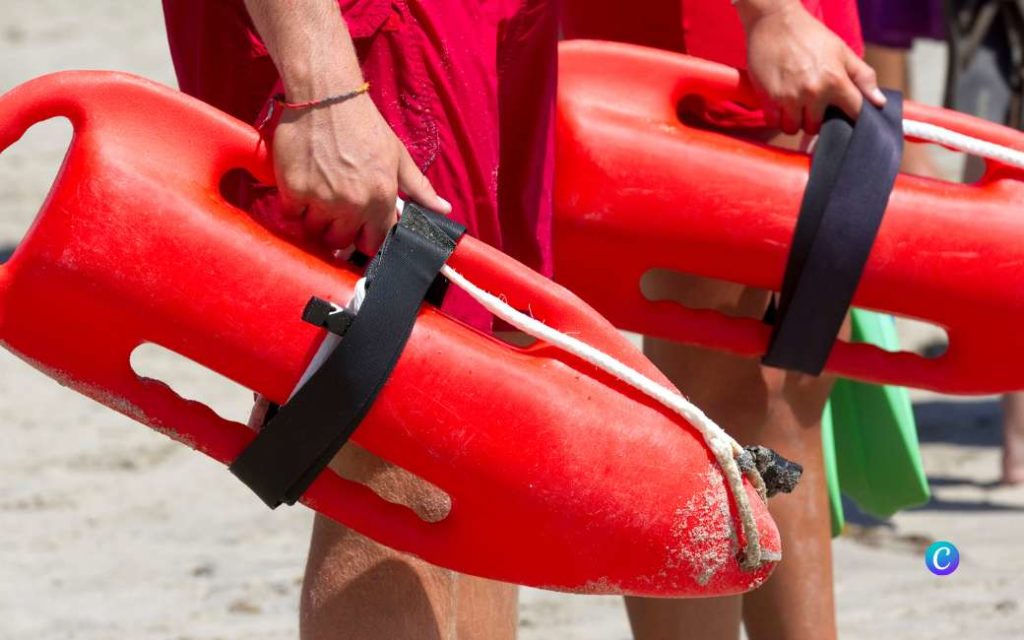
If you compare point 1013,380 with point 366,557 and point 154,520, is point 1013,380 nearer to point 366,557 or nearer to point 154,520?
point 366,557

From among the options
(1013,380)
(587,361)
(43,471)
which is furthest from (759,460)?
(43,471)

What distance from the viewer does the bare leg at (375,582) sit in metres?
1.52

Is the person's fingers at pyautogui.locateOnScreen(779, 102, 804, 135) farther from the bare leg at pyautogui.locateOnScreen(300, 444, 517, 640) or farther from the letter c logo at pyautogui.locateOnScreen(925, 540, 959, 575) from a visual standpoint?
the letter c logo at pyautogui.locateOnScreen(925, 540, 959, 575)

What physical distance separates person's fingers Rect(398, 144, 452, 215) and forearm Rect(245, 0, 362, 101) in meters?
0.08

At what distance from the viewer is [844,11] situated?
6.68 ft

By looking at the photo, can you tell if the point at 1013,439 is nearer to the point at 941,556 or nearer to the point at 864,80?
the point at 941,556

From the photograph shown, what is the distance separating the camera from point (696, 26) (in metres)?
2.01

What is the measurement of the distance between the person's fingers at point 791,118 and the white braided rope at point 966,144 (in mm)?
113

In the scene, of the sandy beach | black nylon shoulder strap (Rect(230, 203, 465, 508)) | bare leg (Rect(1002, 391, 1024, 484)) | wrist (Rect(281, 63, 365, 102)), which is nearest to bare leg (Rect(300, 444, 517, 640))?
black nylon shoulder strap (Rect(230, 203, 465, 508))

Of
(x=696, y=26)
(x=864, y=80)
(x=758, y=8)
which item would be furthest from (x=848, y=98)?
(x=696, y=26)

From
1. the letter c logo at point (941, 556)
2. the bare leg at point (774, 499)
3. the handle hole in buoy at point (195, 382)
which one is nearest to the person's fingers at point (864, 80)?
the bare leg at point (774, 499)

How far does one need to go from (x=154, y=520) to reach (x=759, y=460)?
1783 millimetres

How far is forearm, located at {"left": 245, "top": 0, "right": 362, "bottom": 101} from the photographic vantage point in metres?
1.37

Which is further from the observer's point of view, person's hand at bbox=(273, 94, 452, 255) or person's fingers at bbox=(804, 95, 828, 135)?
person's fingers at bbox=(804, 95, 828, 135)
